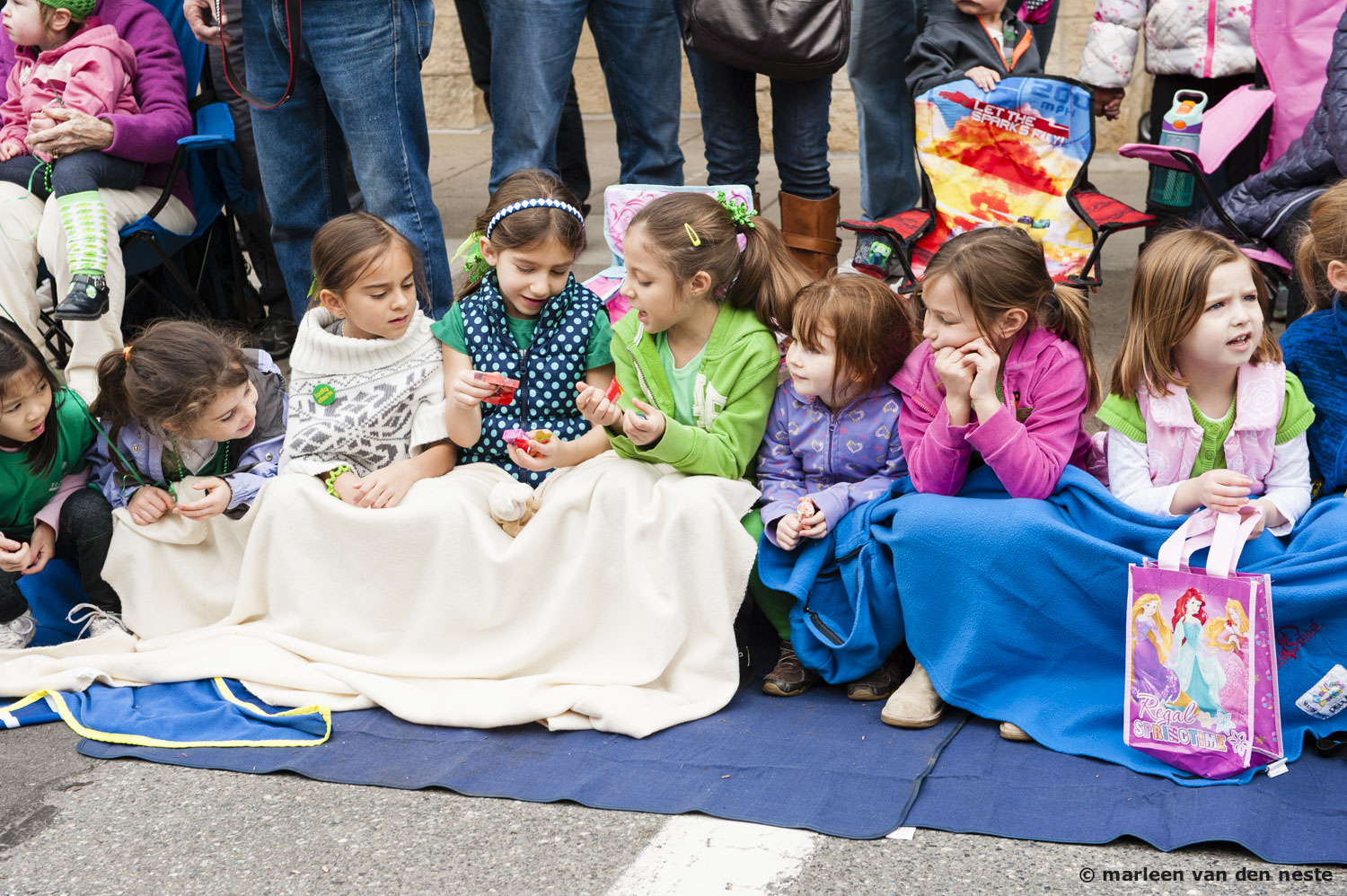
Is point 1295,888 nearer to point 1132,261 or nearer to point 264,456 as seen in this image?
point 264,456

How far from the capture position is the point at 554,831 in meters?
2.36

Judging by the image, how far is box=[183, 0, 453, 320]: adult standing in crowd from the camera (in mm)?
3613

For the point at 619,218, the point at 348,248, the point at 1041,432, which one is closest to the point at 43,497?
the point at 348,248

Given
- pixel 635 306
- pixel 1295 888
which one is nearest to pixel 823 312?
pixel 635 306

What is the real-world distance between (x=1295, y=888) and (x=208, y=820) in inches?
75.8

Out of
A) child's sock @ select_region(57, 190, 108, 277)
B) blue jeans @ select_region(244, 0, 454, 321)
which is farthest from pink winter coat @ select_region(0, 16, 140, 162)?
blue jeans @ select_region(244, 0, 454, 321)

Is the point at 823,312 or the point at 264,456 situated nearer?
the point at 823,312

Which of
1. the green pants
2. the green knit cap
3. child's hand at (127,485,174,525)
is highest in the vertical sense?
the green knit cap

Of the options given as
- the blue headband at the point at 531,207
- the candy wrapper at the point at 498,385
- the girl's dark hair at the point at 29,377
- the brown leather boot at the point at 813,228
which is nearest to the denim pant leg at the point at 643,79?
the brown leather boot at the point at 813,228

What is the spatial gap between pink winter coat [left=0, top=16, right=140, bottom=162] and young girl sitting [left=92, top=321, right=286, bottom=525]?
1563mm

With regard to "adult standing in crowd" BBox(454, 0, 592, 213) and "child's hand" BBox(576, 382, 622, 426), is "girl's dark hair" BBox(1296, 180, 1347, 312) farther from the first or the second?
"adult standing in crowd" BBox(454, 0, 592, 213)

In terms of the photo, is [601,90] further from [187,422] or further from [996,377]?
[996,377]

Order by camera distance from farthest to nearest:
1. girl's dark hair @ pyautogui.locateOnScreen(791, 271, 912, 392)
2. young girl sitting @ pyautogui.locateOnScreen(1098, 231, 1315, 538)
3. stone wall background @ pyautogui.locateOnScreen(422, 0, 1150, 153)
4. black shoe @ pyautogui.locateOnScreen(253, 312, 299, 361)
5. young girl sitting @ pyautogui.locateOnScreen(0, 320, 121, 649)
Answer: stone wall background @ pyautogui.locateOnScreen(422, 0, 1150, 153) → black shoe @ pyautogui.locateOnScreen(253, 312, 299, 361) → young girl sitting @ pyautogui.locateOnScreen(0, 320, 121, 649) → girl's dark hair @ pyautogui.locateOnScreen(791, 271, 912, 392) → young girl sitting @ pyautogui.locateOnScreen(1098, 231, 1315, 538)

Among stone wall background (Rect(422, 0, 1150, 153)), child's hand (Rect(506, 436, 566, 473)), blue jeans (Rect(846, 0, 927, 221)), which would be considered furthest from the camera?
stone wall background (Rect(422, 0, 1150, 153))
